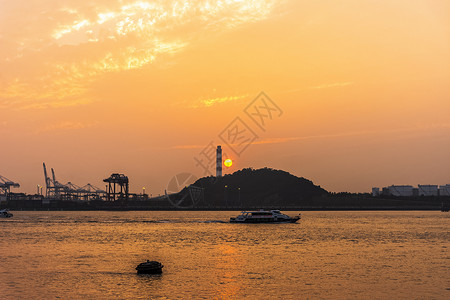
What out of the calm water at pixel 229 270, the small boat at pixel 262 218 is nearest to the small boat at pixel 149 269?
the calm water at pixel 229 270

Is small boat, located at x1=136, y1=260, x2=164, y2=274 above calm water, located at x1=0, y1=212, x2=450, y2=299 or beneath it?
above

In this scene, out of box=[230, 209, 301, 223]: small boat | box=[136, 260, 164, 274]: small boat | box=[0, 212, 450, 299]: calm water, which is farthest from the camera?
box=[230, 209, 301, 223]: small boat

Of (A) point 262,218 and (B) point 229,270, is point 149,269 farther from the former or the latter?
(A) point 262,218

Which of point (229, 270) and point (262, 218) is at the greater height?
point (262, 218)


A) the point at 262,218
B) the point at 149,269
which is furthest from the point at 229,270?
the point at 262,218

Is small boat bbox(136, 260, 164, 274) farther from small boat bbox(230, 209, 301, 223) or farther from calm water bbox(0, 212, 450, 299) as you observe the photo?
small boat bbox(230, 209, 301, 223)

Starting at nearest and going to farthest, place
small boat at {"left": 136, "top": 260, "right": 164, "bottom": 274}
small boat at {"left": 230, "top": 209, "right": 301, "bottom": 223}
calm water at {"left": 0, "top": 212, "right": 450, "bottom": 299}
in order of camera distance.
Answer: calm water at {"left": 0, "top": 212, "right": 450, "bottom": 299} → small boat at {"left": 136, "top": 260, "right": 164, "bottom": 274} → small boat at {"left": 230, "top": 209, "right": 301, "bottom": 223}

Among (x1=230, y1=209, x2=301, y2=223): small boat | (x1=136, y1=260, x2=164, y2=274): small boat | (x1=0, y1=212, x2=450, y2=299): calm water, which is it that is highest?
(x1=230, y1=209, x2=301, y2=223): small boat

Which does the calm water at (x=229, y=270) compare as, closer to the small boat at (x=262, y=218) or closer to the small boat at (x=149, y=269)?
the small boat at (x=149, y=269)

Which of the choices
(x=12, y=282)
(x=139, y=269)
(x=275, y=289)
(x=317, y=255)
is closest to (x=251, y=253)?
(x=317, y=255)

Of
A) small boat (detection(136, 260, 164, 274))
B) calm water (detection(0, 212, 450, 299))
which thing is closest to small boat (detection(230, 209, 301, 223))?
calm water (detection(0, 212, 450, 299))

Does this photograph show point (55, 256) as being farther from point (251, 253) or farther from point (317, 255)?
point (317, 255)

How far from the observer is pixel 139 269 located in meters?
51.0

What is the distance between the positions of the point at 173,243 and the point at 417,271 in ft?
142
